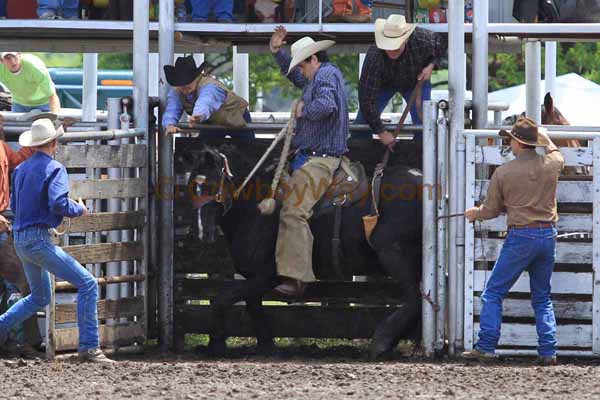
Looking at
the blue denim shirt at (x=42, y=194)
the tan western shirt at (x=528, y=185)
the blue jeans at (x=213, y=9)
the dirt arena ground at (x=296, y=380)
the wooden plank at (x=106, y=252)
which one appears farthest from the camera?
the blue jeans at (x=213, y=9)

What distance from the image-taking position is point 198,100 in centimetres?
1079

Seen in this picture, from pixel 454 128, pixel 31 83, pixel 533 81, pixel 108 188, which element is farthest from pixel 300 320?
pixel 31 83

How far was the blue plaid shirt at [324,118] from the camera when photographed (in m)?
10.6

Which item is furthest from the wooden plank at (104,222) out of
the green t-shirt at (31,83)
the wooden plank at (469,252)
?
the green t-shirt at (31,83)

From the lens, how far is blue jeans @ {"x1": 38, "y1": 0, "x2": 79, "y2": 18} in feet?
38.9

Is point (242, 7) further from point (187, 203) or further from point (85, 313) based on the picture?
point (85, 313)

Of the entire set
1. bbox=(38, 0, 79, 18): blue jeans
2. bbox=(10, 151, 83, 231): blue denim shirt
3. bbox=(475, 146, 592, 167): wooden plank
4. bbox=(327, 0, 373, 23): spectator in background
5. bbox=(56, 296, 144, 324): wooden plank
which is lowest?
bbox=(56, 296, 144, 324): wooden plank

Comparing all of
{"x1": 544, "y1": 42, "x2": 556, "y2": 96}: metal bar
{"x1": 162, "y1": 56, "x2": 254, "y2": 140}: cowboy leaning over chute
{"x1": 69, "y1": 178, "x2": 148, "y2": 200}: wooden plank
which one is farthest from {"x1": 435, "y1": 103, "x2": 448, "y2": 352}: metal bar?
{"x1": 544, "y1": 42, "x2": 556, "y2": 96}: metal bar

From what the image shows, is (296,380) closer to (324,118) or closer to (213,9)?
(324,118)

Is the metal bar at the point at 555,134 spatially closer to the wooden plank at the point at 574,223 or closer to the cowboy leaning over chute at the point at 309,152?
the wooden plank at the point at 574,223

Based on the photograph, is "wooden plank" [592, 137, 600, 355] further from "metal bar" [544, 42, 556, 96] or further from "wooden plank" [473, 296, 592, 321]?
"metal bar" [544, 42, 556, 96]

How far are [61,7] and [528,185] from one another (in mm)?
4659

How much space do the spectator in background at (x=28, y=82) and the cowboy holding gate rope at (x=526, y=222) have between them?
548cm

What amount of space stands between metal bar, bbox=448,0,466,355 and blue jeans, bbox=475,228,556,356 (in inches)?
18.8
